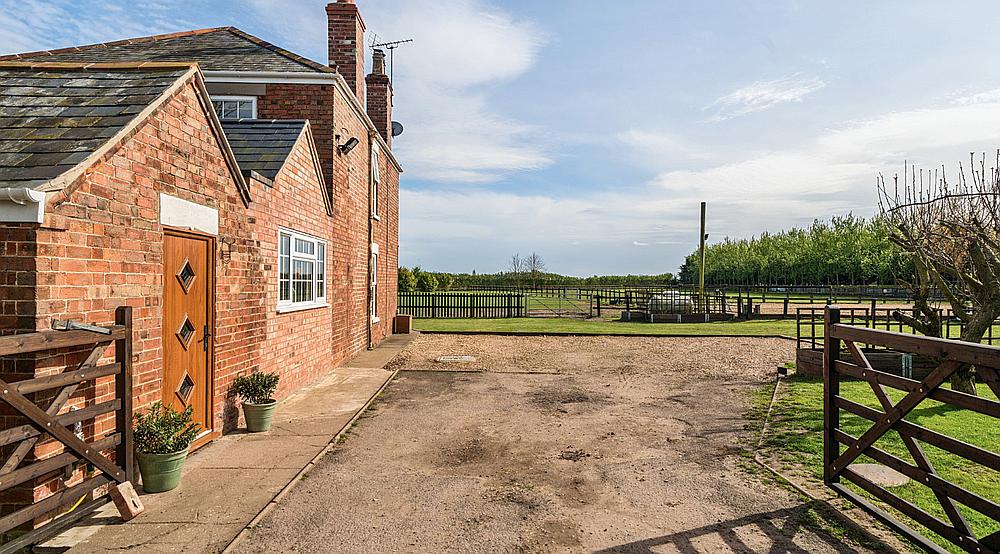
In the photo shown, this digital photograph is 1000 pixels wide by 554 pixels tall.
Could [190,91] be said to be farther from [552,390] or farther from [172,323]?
[552,390]

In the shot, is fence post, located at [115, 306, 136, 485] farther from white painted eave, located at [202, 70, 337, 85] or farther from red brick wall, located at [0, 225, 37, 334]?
white painted eave, located at [202, 70, 337, 85]

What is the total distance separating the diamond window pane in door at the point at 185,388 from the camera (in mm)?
6312

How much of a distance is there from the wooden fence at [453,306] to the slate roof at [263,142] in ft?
62.5

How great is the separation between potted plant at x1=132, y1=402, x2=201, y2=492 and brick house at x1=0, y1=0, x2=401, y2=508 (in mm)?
290

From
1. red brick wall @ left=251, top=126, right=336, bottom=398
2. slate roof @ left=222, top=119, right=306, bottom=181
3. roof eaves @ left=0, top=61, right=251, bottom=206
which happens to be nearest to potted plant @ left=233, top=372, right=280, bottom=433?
red brick wall @ left=251, top=126, right=336, bottom=398

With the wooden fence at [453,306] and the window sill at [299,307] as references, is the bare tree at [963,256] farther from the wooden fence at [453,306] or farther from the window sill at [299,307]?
the wooden fence at [453,306]

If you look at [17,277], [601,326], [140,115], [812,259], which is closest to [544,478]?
[17,277]

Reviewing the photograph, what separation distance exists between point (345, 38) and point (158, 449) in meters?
12.1

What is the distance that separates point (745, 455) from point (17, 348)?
6656 millimetres

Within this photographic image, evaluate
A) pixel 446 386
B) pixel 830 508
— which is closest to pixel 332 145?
pixel 446 386

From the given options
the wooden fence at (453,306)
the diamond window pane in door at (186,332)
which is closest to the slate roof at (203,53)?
the diamond window pane in door at (186,332)

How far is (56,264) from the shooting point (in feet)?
14.5

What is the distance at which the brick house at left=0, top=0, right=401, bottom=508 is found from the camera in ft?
14.7

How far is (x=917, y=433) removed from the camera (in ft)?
14.4
